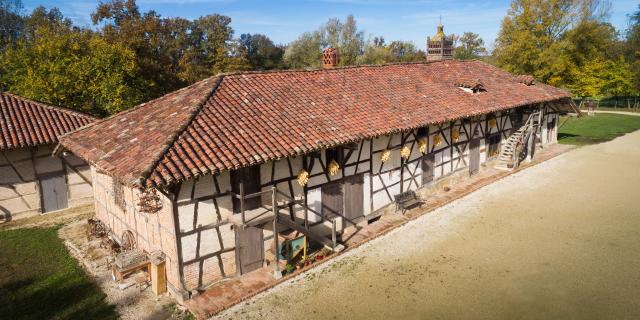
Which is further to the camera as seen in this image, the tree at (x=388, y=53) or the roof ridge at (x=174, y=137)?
the tree at (x=388, y=53)

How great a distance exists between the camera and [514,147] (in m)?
22.1

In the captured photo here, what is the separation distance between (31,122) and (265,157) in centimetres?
1292

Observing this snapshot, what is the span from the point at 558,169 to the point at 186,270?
66.1ft

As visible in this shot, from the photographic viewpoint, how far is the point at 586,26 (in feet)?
146

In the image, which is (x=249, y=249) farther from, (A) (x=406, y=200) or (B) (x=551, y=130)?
(B) (x=551, y=130)

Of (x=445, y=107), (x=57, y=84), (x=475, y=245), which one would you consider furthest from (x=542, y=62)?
(x=57, y=84)

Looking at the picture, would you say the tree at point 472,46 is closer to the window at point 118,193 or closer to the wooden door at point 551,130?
the wooden door at point 551,130

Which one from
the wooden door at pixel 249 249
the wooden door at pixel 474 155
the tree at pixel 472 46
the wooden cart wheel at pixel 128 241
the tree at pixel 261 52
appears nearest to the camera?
the wooden door at pixel 249 249

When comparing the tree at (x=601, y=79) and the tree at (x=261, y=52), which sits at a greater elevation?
the tree at (x=261, y=52)

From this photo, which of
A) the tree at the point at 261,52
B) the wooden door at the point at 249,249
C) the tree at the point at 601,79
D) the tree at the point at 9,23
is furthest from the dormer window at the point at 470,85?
the tree at the point at 9,23

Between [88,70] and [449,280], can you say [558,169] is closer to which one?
[449,280]

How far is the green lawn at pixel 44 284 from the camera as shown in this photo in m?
10.4

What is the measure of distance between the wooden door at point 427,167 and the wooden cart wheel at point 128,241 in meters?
11.5

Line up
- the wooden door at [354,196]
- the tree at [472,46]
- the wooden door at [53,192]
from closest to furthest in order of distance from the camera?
the wooden door at [354,196], the wooden door at [53,192], the tree at [472,46]
